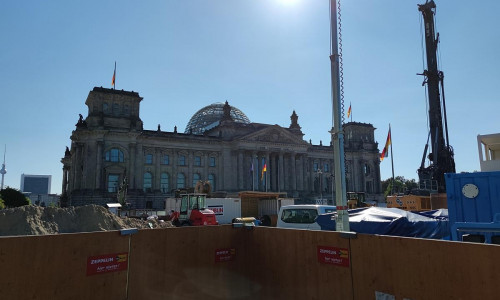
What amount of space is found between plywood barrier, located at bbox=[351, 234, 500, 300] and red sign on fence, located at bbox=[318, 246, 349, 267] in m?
0.22

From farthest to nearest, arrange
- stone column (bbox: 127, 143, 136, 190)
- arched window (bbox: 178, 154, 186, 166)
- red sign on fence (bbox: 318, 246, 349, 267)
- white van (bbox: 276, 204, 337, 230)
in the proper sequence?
arched window (bbox: 178, 154, 186, 166), stone column (bbox: 127, 143, 136, 190), white van (bbox: 276, 204, 337, 230), red sign on fence (bbox: 318, 246, 349, 267)

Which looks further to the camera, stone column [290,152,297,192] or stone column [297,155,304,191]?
stone column [297,155,304,191]

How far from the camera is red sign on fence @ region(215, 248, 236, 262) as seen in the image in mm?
10320

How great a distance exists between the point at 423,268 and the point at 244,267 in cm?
534

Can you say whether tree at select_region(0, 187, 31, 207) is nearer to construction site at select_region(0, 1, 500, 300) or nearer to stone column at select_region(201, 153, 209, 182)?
stone column at select_region(201, 153, 209, 182)

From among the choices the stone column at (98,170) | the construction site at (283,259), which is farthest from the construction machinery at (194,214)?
the stone column at (98,170)

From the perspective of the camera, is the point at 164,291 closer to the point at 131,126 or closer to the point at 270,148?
the point at 131,126

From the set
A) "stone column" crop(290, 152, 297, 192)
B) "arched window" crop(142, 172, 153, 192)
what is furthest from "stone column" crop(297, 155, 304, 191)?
"arched window" crop(142, 172, 153, 192)

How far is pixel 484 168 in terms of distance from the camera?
34.8 feet

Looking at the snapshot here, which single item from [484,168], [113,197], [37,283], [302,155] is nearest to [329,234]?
[484,168]

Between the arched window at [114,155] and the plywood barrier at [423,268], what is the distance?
64.1 m

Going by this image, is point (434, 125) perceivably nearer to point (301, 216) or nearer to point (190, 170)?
point (301, 216)

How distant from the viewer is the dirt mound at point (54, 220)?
20234 millimetres

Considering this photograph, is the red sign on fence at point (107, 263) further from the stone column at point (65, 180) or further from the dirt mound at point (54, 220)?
the stone column at point (65, 180)
